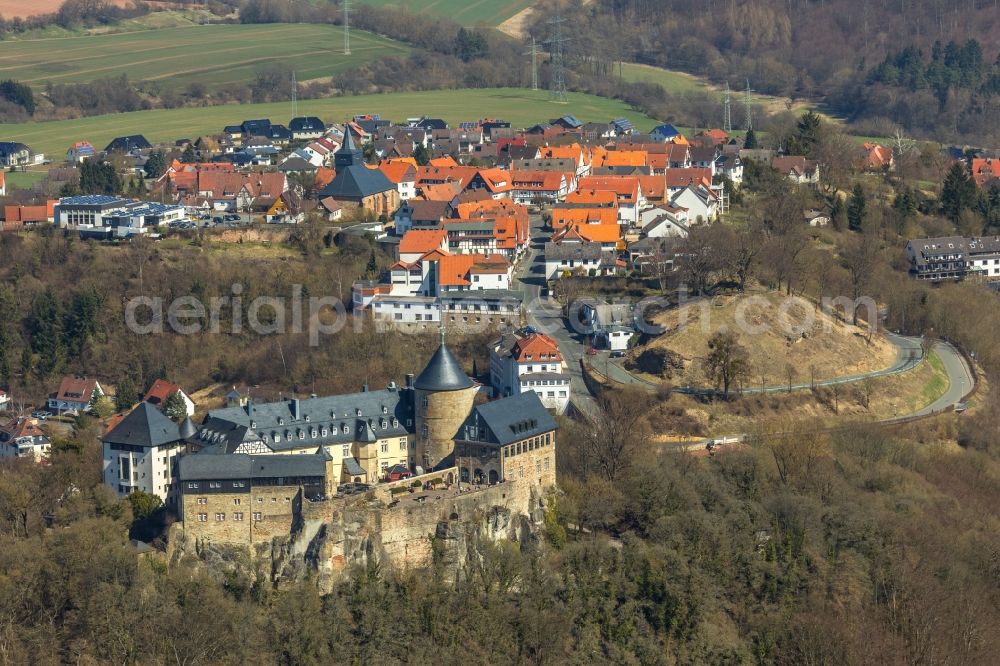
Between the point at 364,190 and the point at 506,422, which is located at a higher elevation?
the point at 506,422

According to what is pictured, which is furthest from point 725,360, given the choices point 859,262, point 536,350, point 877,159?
point 877,159

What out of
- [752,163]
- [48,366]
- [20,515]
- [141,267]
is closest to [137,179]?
[141,267]

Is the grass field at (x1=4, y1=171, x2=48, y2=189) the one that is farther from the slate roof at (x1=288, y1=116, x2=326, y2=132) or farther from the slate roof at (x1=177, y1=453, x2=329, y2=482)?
the slate roof at (x1=177, y1=453, x2=329, y2=482)

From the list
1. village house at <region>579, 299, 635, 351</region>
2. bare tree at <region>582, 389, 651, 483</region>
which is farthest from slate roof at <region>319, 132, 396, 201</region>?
bare tree at <region>582, 389, 651, 483</region>

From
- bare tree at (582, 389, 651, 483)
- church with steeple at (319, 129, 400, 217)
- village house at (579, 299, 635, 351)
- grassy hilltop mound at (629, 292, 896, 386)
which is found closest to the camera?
bare tree at (582, 389, 651, 483)

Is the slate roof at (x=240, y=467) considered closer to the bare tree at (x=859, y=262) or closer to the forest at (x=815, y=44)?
the bare tree at (x=859, y=262)

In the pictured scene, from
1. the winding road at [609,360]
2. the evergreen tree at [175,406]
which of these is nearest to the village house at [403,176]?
the winding road at [609,360]

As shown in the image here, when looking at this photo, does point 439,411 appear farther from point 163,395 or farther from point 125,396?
point 125,396
